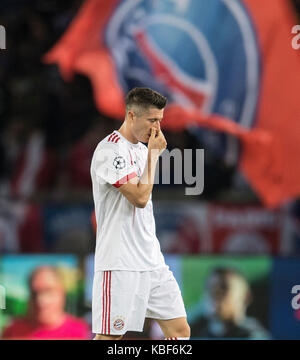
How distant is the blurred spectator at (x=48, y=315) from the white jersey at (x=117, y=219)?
7.20ft

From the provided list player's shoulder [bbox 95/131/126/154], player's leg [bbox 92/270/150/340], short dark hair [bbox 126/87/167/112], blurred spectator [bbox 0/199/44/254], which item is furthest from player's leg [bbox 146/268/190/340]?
blurred spectator [bbox 0/199/44/254]

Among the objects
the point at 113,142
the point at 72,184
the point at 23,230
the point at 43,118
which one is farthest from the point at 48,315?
the point at 113,142

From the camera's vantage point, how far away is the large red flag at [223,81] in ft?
25.7

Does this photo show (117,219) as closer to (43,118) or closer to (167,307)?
(167,307)

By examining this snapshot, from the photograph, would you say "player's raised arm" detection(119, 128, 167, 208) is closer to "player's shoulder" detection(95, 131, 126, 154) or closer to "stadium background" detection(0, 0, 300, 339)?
"player's shoulder" detection(95, 131, 126, 154)

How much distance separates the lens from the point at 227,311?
21.8ft

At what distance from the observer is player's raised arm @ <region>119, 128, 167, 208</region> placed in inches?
167

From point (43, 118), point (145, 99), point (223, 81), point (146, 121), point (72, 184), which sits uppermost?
point (223, 81)

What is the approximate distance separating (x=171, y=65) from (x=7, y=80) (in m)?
1.62

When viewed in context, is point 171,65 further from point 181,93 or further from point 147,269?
point 147,269

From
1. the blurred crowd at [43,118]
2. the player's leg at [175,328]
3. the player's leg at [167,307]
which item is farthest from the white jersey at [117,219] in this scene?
the blurred crowd at [43,118]

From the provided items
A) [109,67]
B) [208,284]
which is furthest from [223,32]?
[208,284]

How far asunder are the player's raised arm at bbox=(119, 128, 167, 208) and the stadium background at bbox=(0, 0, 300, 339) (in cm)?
248

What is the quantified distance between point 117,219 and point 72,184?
365 cm
